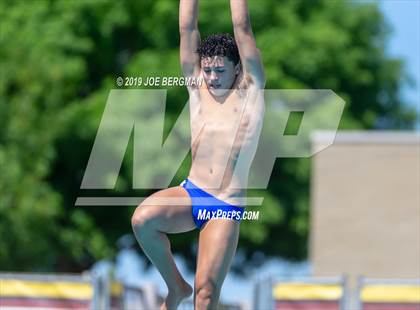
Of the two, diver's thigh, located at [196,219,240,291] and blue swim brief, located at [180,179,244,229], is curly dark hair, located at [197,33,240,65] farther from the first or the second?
diver's thigh, located at [196,219,240,291]

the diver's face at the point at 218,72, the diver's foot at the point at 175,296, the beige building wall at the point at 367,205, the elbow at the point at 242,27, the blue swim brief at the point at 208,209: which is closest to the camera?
the elbow at the point at 242,27

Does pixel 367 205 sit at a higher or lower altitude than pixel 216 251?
higher

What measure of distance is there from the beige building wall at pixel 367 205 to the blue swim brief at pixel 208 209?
54.6 ft

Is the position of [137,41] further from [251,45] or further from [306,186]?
[251,45]

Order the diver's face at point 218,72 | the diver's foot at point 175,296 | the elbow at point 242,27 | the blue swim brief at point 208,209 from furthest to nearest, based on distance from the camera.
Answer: the diver's foot at point 175,296, the blue swim brief at point 208,209, the diver's face at point 218,72, the elbow at point 242,27

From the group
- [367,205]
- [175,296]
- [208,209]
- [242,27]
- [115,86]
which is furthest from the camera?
[115,86]

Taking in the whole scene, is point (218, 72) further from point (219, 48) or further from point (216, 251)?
point (216, 251)

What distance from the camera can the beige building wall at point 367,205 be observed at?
26.8 meters

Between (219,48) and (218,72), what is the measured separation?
6.5 inches

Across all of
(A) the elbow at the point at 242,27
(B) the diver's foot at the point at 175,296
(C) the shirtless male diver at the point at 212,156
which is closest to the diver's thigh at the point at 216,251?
(C) the shirtless male diver at the point at 212,156

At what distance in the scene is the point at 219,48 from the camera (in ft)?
31.8

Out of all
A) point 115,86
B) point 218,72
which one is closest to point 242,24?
point 218,72

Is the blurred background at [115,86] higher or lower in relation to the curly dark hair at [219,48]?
higher

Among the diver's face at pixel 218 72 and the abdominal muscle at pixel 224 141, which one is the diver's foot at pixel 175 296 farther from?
the diver's face at pixel 218 72
